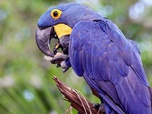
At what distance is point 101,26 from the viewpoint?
5.68 ft

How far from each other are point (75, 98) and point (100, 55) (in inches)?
8.0

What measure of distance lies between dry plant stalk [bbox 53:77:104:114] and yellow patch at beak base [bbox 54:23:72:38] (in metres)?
0.25

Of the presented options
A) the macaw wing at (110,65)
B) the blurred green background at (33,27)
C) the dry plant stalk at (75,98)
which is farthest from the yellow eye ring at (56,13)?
the blurred green background at (33,27)

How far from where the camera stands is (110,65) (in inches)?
64.1

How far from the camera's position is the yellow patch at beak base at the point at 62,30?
175cm

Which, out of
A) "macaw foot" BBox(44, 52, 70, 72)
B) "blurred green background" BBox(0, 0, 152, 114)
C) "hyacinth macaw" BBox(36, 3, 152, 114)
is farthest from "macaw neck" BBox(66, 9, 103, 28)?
"blurred green background" BBox(0, 0, 152, 114)

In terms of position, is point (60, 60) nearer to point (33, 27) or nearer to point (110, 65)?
point (110, 65)

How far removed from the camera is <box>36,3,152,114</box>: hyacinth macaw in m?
1.56

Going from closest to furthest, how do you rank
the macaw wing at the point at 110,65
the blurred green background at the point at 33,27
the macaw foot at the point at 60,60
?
the macaw wing at the point at 110,65 → the macaw foot at the point at 60,60 → the blurred green background at the point at 33,27

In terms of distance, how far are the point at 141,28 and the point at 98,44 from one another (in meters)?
2.58

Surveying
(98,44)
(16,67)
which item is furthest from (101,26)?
(16,67)

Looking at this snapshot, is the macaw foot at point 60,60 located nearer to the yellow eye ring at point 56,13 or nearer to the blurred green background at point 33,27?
the yellow eye ring at point 56,13

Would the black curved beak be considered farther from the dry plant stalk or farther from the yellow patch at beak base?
the dry plant stalk

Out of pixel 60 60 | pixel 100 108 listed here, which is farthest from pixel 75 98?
pixel 60 60
